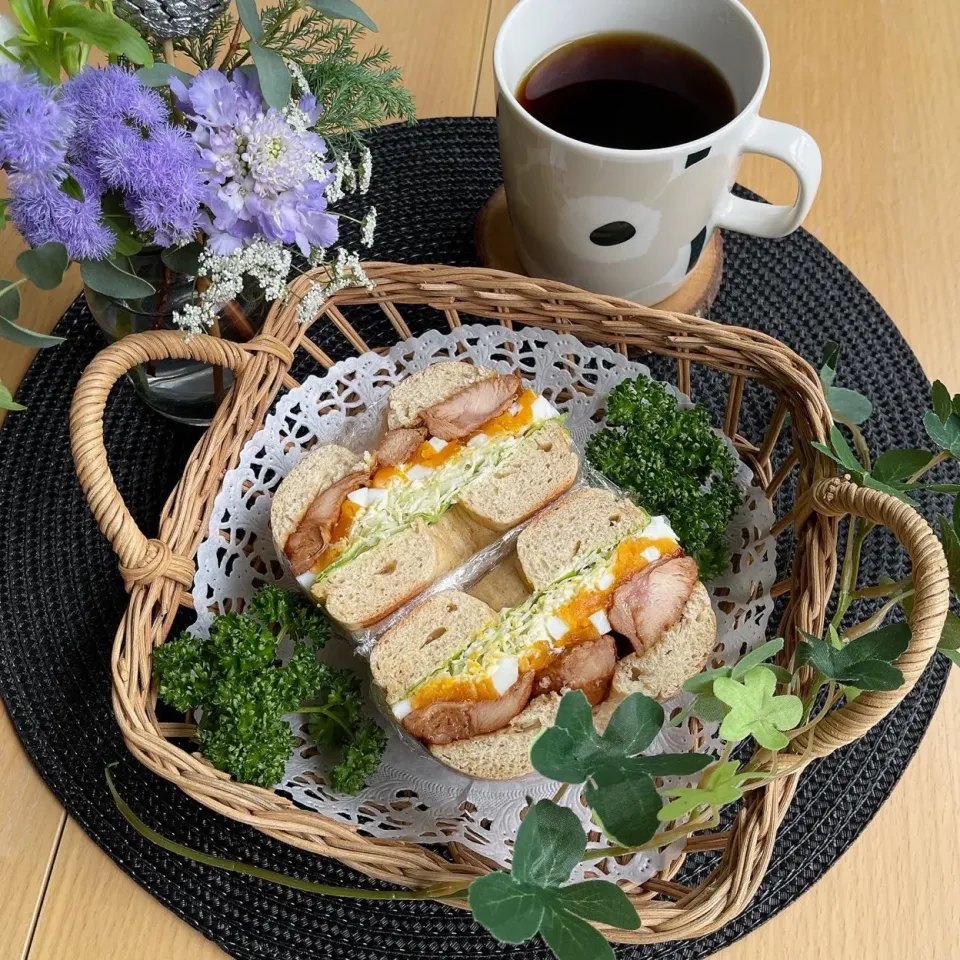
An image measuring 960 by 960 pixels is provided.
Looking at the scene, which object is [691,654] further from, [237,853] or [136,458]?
[136,458]

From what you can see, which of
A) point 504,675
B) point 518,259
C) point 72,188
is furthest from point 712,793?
point 518,259

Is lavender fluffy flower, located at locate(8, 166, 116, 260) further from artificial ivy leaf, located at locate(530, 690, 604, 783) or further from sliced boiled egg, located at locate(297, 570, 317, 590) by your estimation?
artificial ivy leaf, located at locate(530, 690, 604, 783)

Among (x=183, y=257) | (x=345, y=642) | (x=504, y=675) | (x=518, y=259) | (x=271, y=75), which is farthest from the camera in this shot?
(x=518, y=259)

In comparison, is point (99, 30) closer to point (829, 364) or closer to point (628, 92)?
point (628, 92)

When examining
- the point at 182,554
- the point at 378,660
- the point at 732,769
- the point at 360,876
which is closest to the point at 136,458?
the point at 182,554

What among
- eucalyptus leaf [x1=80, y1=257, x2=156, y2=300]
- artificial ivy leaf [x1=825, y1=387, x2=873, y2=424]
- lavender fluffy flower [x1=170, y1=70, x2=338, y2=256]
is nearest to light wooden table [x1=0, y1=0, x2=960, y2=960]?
artificial ivy leaf [x1=825, y1=387, x2=873, y2=424]

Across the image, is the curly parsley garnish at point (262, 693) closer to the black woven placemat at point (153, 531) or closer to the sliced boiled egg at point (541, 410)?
the black woven placemat at point (153, 531)
